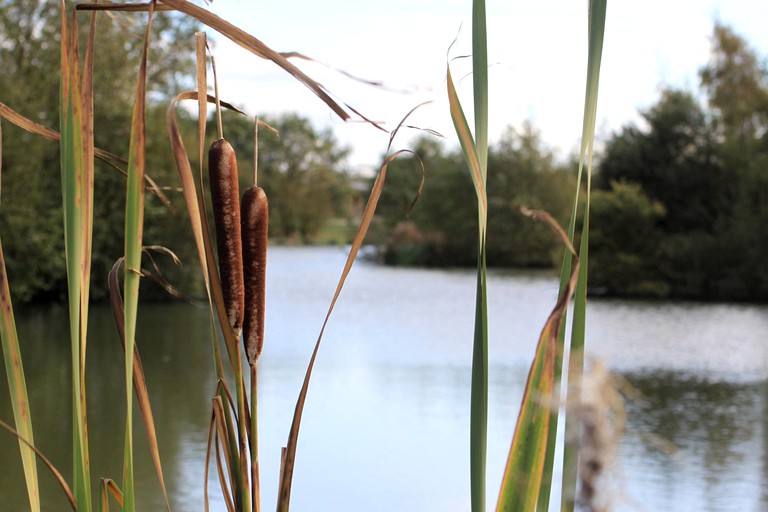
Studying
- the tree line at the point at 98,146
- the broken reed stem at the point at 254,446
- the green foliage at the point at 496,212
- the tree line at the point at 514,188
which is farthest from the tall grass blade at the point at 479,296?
the green foliage at the point at 496,212

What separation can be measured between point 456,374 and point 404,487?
3094mm

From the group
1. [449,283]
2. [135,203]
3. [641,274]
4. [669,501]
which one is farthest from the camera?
[449,283]

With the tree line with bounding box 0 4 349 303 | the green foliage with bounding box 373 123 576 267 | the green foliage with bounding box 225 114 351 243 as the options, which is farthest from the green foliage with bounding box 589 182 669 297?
the green foliage with bounding box 225 114 351 243

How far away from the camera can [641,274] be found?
14969 millimetres

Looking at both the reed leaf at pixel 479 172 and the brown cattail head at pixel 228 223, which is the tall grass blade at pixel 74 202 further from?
the reed leaf at pixel 479 172

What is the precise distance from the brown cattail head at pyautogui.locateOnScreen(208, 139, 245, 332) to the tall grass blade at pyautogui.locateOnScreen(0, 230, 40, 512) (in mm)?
136

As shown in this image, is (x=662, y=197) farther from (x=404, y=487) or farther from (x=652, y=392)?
(x=404, y=487)

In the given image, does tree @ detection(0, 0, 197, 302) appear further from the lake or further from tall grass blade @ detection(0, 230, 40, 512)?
tall grass blade @ detection(0, 230, 40, 512)

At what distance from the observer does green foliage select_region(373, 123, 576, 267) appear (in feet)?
70.0

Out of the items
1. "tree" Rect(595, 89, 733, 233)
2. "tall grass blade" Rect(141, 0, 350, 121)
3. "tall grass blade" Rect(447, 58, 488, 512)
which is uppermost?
"tree" Rect(595, 89, 733, 233)

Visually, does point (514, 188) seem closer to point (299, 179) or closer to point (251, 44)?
point (299, 179)

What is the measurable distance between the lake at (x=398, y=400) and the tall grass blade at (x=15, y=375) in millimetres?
444

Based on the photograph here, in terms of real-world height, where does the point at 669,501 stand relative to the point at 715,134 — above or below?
below

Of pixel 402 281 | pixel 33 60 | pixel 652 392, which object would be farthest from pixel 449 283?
pixel 652 392
